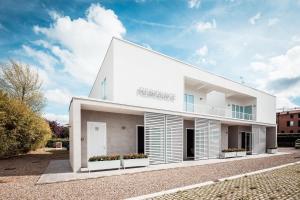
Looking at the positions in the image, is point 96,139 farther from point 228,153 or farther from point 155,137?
point 228,153

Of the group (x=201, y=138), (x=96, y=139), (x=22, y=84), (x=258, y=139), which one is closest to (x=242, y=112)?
(x=258, y=139)

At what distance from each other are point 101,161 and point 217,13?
30.0ft

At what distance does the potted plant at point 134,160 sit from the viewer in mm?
10599

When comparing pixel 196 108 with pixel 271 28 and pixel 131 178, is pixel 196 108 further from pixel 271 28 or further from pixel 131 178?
pixel 131 178

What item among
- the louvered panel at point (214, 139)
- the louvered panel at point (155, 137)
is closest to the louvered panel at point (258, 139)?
the louvered panel at point (214, 139)

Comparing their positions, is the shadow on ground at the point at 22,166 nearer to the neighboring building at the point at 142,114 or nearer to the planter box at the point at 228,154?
the neighboring building at the point at 142,114

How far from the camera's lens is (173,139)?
13219 mm

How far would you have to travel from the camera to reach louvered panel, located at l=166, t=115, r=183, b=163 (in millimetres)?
12906

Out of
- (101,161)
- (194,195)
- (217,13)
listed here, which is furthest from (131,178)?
(217,13)

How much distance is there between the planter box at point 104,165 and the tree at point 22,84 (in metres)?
16.0

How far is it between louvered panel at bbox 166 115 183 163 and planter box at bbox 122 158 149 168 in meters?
2.02

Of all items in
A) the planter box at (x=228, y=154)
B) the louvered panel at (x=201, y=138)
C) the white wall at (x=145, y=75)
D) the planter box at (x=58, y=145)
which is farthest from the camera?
the planter box at (x=58, y=145)

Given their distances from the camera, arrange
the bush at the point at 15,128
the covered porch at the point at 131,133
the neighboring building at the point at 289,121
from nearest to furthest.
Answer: the covered porch at the point at 131,133
the bush at the point at 15,128
the neighboring building at the point at 289,121

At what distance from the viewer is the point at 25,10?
10102 mm
